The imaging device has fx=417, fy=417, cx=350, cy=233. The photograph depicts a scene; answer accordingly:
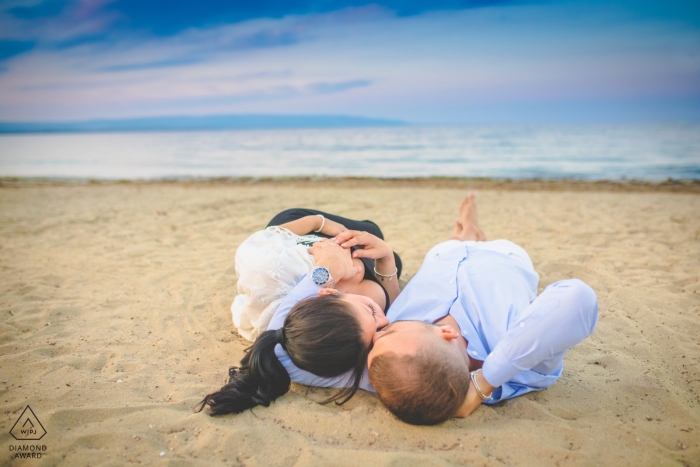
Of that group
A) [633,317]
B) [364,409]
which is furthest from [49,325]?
[633,317]

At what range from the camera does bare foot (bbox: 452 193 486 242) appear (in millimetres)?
4668

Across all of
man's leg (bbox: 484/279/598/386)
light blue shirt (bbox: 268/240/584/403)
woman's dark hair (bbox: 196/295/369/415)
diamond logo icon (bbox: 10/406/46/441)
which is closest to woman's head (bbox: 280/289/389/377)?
woman's dark hair (bbox: 196/295/369/415)

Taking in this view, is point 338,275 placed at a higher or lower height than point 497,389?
higher

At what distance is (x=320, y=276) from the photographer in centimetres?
264

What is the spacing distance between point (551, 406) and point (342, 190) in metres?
9.59

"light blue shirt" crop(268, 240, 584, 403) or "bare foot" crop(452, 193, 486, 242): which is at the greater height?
"bare foot" crop(452, 193, 486, 242)

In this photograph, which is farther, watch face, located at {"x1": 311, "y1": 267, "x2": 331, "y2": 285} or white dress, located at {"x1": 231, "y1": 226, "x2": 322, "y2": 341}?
white dress, located at {"x1": 231, "y1": 226, "x2": 322, "y2": 341}

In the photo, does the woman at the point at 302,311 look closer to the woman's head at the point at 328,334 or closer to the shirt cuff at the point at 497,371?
the woman's head at the point at 328,334

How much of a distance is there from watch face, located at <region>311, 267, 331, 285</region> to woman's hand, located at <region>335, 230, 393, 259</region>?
1.56 feet

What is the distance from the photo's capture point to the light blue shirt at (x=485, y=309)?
2211mm

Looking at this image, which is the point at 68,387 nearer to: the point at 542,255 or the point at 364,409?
the point at 364,409

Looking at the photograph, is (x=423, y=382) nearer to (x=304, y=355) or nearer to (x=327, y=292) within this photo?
(x=304, y=355)

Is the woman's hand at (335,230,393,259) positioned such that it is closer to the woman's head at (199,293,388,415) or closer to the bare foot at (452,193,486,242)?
the woman's head at (199,293,388,415)

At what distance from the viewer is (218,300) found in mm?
4016
